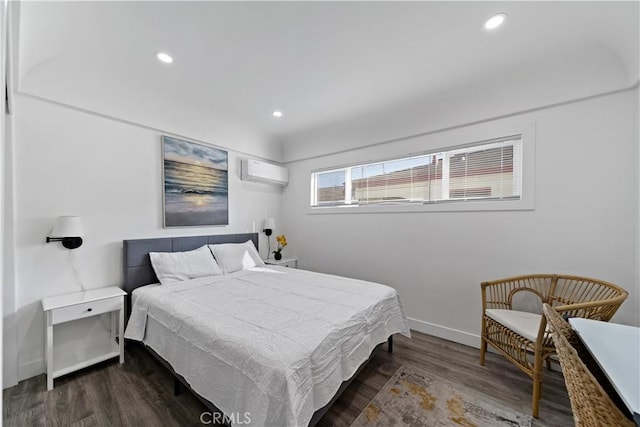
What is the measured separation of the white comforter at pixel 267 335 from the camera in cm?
128

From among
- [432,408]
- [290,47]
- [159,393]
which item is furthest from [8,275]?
[432,408]

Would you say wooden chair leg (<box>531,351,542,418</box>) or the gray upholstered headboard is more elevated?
the gray upholstered headboard

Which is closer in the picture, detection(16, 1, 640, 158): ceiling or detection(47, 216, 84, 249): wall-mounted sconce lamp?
detection(16, 1, 640, 158): ceiling

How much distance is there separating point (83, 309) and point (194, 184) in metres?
1.62

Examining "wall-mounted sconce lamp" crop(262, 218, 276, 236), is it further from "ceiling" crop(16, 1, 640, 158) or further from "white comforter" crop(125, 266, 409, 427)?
"ceiling" crop(16, 1, 640, 158)

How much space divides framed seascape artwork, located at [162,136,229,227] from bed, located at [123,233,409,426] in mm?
467

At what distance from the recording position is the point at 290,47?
207 cm

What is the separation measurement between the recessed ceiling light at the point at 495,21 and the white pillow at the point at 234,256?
323 cm

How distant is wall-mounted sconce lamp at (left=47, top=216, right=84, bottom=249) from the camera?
210 cm

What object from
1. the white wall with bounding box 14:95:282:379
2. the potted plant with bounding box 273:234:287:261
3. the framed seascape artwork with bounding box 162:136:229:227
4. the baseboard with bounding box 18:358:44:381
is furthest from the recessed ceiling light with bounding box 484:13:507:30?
the baseboard with bounding box 18:358:44:381

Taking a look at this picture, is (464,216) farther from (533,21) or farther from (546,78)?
(533,21)

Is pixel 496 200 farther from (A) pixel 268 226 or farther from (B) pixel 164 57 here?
(B) pixel 164 57

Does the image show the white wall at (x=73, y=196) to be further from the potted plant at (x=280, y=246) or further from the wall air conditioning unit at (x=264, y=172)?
the potted plant at (x=280, y=246)

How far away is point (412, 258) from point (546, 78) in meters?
2.09
